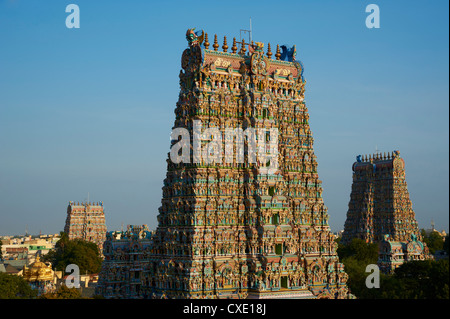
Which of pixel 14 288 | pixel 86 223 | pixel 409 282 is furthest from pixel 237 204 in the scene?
pixel 86 223

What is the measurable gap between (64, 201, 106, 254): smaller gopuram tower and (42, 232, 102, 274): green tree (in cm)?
1038

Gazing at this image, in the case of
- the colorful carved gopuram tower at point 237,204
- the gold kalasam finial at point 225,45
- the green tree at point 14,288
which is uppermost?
the gold kalasam finial at point 225,45

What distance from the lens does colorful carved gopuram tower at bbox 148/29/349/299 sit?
66.6 metres

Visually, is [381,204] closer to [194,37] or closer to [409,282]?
[409,282]

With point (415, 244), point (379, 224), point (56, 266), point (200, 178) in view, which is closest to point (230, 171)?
point (200, 178)

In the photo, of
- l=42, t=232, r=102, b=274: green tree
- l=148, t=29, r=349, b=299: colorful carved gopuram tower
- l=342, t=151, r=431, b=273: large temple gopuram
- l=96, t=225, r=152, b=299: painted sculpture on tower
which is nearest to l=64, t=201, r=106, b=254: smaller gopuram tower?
l=42, t=232, r=102, b=274: green tree

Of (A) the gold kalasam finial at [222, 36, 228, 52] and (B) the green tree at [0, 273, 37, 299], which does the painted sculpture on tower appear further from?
(A) the gold kalasam finial at [222, 36, 228, 52]

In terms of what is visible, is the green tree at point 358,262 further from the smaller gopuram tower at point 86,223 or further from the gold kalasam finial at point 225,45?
the smaller gopuram tower at point 86,223

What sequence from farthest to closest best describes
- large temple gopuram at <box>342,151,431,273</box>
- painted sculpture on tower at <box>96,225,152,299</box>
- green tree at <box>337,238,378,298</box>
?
large temple gopuram at <box>342,151,431,273</box>, green tree at <box>337,238,378,298</box>, painted sculpture on tower at <box>96,225,152,299</box>

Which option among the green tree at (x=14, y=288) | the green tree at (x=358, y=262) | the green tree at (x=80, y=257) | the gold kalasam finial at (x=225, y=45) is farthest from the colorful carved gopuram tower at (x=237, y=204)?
the green tree at (x=80, y=257)

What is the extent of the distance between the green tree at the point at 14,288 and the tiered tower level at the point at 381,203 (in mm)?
63095

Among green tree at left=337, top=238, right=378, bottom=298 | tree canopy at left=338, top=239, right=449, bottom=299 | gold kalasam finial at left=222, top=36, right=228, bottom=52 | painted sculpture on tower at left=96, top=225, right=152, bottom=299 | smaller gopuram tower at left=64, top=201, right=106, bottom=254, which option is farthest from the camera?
smaller gopuram tower at left=64, top=201, right=106, bottom=254

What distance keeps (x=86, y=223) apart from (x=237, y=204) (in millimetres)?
87610

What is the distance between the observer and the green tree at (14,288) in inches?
3270
